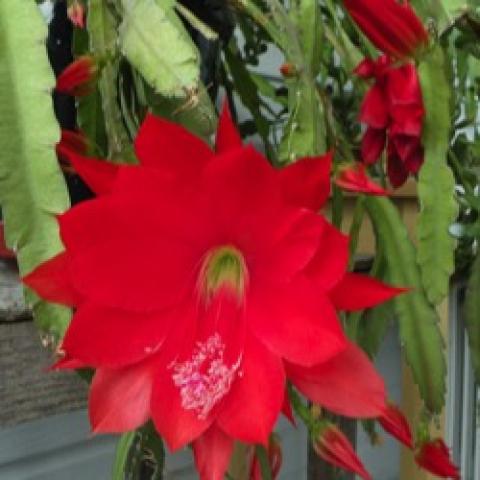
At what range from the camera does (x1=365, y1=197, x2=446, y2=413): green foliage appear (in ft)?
2.31

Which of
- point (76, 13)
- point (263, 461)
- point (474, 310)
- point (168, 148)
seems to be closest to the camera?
point (168, 148)

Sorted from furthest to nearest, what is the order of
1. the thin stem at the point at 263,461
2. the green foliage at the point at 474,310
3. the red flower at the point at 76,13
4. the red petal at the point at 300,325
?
the green foliage at the point at 474,310
the red flower at the point at 76,13
the thin stem at the point at 263,461
the red petal at the point at 300,325

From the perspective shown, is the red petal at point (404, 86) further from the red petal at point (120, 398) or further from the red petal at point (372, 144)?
the red petal at point (120, 398)

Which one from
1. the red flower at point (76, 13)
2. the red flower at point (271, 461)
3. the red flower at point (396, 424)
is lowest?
the red flower at point (271, 461)

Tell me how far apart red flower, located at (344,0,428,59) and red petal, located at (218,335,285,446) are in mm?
281

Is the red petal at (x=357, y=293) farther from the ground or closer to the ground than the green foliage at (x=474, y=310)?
farther from the ground

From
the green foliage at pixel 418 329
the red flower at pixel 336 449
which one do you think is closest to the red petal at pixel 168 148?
the red flower at pixel 336 449

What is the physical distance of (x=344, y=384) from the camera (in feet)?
1.43

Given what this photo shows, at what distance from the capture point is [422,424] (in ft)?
2.41

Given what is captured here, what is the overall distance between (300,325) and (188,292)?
7cm

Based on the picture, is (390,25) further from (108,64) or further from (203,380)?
→ (203,380)

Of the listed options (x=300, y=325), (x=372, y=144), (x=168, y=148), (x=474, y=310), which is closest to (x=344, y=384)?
(x=300, y=325)

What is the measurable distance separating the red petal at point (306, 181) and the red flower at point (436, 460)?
35 centimetres

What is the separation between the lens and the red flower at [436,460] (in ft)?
2.28
